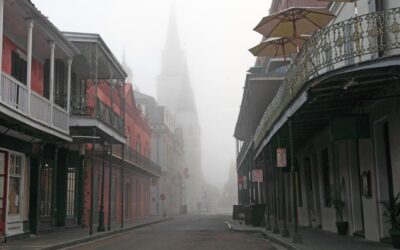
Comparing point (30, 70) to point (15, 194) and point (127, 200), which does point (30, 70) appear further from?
point (127, 200)

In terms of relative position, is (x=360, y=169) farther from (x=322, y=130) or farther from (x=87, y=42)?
(x=87, y=42)

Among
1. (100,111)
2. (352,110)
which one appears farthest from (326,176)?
(100,111)

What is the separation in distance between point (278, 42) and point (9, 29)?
29.7 feet

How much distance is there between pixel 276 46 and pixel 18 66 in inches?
356

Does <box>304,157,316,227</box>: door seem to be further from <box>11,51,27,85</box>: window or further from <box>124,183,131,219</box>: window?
<box>124,183,131,219</box>: window

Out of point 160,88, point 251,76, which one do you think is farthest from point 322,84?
point 160,88

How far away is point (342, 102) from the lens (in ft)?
46.7

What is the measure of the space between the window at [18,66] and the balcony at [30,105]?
1.53 m

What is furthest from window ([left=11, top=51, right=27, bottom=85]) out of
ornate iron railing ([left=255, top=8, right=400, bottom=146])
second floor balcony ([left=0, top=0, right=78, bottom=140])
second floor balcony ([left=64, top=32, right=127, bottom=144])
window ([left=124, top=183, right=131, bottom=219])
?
window ([left=124, top=183, right=131, bottom=219])

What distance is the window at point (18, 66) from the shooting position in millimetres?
18969

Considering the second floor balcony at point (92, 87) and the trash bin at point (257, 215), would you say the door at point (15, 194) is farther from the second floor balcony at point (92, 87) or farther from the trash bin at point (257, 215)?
the trash bin at point (257, 215)

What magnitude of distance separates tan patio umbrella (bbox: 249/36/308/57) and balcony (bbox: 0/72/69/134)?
284 inches

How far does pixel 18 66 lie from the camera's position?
766 inches

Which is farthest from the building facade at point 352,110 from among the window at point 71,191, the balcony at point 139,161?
the balcony at point 139,161
